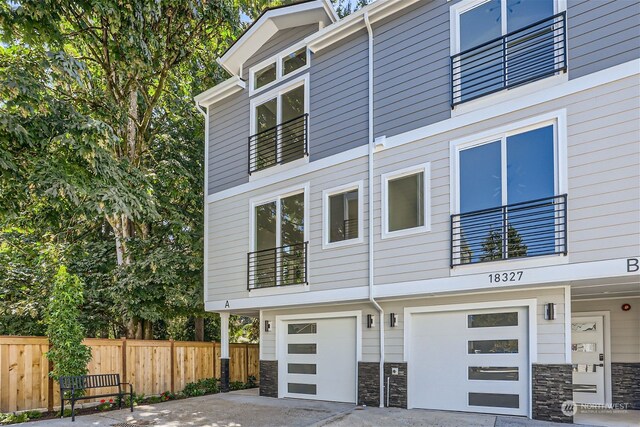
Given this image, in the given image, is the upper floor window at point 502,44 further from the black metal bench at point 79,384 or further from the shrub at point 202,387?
the shrub at point 202,387

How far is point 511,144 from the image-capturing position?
24.4 feet

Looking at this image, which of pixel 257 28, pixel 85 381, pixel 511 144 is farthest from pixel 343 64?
pixel 85 381

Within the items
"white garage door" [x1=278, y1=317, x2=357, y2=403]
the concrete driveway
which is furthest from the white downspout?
the concrete driveway

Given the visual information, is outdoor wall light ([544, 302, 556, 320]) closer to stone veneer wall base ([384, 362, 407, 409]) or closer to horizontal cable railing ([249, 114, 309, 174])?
stone veneer wall base ([384, 362, 407, 409])

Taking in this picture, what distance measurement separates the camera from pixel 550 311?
7164 millimetres

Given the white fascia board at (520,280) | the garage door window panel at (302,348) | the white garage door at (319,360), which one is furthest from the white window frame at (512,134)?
the garage door window panel at (302,348)

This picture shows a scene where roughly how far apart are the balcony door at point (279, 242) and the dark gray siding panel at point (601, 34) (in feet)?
18.6

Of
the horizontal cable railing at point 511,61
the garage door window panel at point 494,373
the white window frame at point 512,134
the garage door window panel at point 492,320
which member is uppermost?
the horizontal cable railing at point 511,61

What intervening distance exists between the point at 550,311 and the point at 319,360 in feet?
16.0

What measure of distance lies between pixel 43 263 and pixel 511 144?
1301cm

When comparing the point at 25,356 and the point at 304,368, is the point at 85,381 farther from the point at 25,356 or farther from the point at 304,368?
the point at 304,368

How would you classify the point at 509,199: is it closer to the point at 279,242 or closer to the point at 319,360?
the point at 279,242

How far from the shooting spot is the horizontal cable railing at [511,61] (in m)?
7.09

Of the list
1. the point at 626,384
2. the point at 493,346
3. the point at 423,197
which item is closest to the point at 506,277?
the point at 493,346
